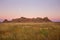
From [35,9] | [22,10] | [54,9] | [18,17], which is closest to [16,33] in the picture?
[18,17]

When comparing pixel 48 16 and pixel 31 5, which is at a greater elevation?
pixel 31 5

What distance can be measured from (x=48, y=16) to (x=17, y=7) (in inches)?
30.0

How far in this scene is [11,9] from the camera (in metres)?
2.24

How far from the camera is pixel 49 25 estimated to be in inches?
86.6

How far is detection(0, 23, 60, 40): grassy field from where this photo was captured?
81.9 inches

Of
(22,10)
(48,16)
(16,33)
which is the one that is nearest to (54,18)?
(48,16)

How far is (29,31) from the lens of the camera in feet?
7.00

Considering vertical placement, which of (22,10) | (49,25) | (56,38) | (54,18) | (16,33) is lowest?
(56,38)

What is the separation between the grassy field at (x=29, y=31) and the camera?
6.82 ft

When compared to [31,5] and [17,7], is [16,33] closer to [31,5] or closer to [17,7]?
[17,7]

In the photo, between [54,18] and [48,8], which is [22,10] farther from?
[54,18]

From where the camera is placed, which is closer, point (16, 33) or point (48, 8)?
point (16, 33)

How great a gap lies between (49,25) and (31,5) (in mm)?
632

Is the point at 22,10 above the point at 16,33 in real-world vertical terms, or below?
above
